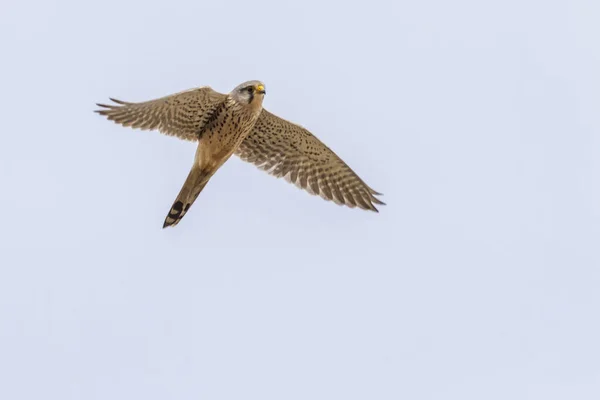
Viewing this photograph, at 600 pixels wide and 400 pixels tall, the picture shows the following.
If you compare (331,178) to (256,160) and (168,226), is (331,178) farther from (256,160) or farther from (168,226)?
(168,226)

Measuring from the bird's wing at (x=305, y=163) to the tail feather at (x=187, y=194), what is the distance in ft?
3.70

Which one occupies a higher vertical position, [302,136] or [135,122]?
[302,136]

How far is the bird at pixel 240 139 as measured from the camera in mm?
16188

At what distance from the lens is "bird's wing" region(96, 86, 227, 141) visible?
634 inches

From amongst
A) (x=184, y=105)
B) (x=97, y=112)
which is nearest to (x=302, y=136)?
(x=184, y=105)

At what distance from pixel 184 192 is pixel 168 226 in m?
0.55

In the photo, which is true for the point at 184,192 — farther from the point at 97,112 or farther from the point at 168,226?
the point at 97,112

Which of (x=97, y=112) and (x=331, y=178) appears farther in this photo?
(x=331, y=178)

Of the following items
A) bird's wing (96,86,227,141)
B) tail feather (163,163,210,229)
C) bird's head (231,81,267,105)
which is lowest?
tail feather (163,163,210,229)

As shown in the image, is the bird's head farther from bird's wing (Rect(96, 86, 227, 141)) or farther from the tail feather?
the tail feather

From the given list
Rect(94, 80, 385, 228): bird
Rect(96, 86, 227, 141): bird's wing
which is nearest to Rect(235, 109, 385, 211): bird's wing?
Rect(94, 80, 385, 228): bird

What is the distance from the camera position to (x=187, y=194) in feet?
54.3

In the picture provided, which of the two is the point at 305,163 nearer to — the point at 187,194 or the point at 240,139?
the point at 240,139

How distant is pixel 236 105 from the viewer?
16188 mm
